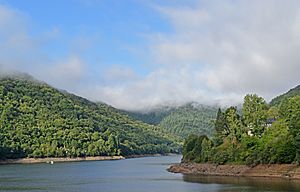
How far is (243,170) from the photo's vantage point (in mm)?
123125

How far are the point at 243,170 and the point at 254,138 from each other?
1300 cm

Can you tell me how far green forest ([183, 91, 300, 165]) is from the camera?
11531 cm

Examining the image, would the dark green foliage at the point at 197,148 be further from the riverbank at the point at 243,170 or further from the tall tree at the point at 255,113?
the tall tree at the point at 255,113

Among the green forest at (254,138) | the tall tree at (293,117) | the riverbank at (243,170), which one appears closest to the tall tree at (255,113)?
the green forest at (254,138)

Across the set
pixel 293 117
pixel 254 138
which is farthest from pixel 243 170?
pixel 293 117

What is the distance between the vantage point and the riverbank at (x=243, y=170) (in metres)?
110

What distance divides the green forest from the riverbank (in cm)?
152

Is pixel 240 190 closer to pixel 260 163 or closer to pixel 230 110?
pixel 260 163

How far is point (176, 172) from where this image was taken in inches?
5915

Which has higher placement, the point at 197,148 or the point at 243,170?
the point at 197,148

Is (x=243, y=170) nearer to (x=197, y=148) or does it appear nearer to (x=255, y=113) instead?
(x=255, y=113)

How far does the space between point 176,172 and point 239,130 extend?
74.0 feet

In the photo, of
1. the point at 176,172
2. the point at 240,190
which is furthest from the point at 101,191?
the point at 176,172

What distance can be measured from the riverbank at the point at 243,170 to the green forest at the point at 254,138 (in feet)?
4.99
